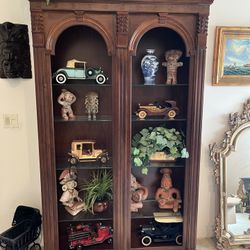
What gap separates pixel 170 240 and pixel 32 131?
1404 mm

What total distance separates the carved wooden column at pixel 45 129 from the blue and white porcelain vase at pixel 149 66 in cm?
69

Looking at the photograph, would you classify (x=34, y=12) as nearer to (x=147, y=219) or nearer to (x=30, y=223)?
(x=30, y=223)

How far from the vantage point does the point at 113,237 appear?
81.7 inches

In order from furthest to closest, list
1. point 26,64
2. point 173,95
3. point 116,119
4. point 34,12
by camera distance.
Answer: point 173,95, point 26,64, point 116,119, point 34,12

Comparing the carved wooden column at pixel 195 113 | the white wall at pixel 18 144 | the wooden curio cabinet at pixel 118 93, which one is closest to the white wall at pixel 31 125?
the white wall at pixel 18 144

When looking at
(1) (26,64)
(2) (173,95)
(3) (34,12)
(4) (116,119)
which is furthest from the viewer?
(2) (173,95)

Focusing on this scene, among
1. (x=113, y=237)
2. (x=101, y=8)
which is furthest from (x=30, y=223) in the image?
(x=101, y=8)

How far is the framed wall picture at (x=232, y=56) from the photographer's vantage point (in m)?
2.12

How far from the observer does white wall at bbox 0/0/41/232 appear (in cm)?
204

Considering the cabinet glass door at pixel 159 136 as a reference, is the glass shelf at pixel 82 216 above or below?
below

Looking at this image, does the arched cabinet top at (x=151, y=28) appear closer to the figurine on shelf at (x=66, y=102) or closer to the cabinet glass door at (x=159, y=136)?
the cabinet glass door at (x=159, y=136)

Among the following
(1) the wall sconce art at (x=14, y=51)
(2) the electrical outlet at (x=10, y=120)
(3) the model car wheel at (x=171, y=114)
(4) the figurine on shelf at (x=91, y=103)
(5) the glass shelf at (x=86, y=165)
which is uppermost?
(1) the wall sconce art at (x=14, y=51)

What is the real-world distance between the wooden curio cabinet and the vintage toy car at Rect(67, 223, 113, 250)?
5 centimetres

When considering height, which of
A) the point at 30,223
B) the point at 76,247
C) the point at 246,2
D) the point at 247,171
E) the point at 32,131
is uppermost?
the point at 246,2
